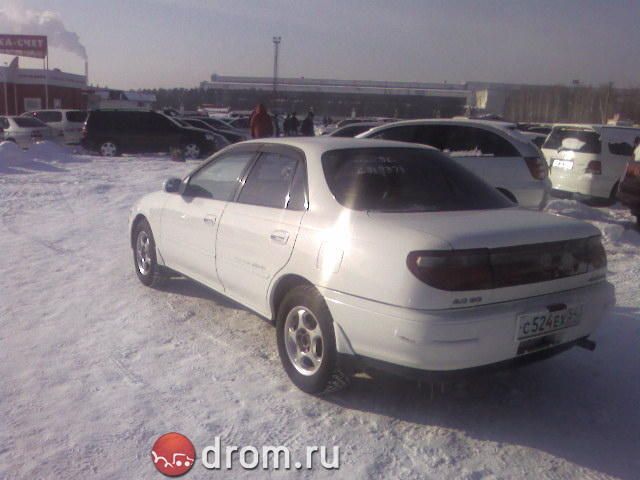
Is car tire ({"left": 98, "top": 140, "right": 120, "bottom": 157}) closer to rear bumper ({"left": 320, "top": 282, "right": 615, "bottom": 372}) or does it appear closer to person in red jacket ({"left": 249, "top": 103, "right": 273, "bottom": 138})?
person in red jacket ({"left": 249, "top": 103, "right": 273, "bottom": 138})

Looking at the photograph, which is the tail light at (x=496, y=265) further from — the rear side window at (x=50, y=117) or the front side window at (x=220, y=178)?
the rear side window at (x=50, y=117)

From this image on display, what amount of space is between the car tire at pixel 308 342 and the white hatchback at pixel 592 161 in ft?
27.3

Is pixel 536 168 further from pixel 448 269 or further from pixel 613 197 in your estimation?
pixel 448 269

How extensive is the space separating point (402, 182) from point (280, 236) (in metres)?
0.89

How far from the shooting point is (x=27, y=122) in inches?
876

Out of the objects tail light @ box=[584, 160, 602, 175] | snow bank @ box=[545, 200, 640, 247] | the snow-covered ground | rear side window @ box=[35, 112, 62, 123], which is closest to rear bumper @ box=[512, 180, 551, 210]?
snow bank @ box=[545, 200, 640, 247]

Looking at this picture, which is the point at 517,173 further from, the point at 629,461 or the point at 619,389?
the point at 629,461

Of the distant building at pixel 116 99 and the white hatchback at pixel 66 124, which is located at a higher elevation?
the distant building at pixel 116 99

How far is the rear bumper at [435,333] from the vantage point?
117 inches

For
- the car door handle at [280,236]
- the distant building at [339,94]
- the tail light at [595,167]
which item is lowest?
the car door handle at [280,236]

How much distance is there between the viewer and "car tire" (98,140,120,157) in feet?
Result: 68.5

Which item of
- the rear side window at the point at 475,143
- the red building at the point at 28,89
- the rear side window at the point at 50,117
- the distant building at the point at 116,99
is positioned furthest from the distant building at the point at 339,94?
the rear side window at the point at 475,143

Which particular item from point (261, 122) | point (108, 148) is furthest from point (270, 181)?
point (108, 148)

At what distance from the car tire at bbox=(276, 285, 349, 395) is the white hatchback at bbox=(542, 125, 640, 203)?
8315 millimetres
